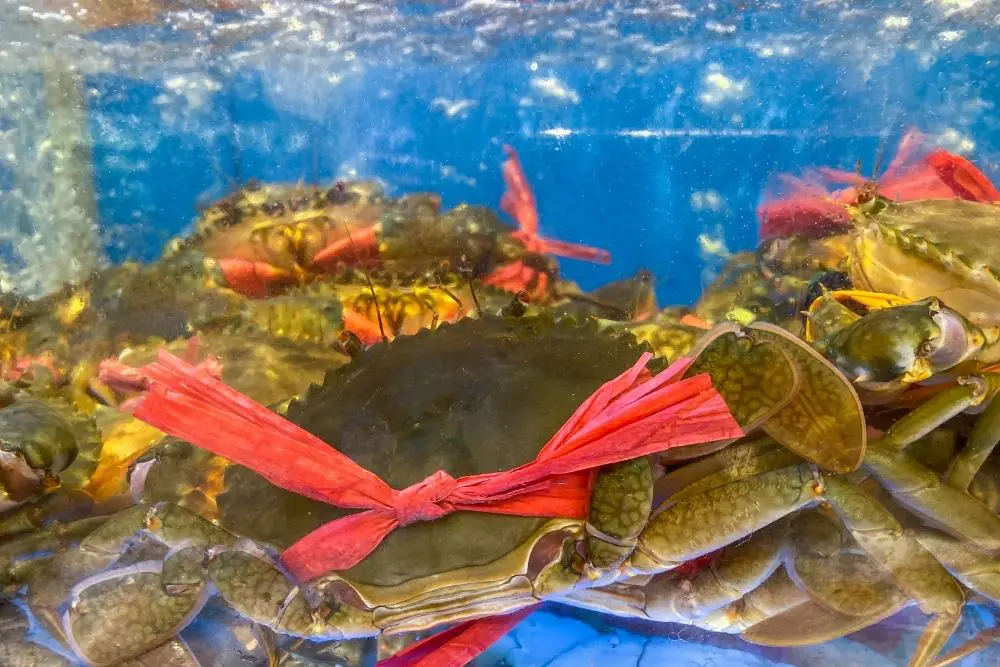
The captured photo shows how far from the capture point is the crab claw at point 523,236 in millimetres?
1430

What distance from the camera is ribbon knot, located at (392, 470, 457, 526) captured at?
73 cm

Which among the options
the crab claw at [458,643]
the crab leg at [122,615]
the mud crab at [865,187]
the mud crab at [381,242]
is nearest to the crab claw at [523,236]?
the mud crab at [381,242]

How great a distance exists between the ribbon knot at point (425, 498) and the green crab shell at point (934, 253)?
63cm

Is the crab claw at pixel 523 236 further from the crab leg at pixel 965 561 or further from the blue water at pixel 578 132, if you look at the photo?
the crab leg at pixel 965 561

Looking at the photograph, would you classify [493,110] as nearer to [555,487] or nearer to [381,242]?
[381,242]

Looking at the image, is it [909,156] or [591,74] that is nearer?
[909,156]

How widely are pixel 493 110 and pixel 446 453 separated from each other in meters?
1.07

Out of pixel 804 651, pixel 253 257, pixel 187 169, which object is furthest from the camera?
pixel 187 169

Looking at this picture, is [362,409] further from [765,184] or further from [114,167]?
[114,167]

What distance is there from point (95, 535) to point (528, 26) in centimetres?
145

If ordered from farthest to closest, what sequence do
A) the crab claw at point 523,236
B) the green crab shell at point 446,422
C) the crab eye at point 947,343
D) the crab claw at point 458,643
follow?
the crab claw at point 523,236
the crab claw at point 458,643
the green crab shell at point 446,422
the crab eye at point 947,343

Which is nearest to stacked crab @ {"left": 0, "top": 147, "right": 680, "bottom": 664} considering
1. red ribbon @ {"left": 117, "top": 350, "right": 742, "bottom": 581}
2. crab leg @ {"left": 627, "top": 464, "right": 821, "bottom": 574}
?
red ribbon @ {"left": 117, "top": 350, "right": 742, "bottom": 581}

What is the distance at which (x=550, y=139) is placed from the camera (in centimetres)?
161

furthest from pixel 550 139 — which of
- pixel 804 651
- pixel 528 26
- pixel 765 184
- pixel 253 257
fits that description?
pixel 804 651
